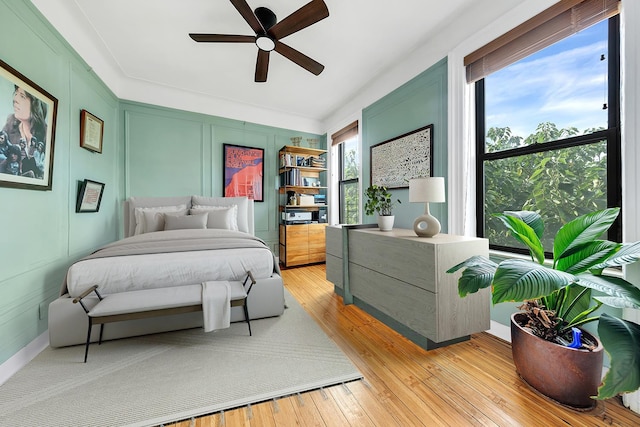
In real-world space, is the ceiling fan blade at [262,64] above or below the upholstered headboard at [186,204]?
above

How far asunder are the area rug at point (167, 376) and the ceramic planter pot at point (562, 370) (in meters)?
Result: 1.01

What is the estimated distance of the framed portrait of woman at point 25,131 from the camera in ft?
5.12

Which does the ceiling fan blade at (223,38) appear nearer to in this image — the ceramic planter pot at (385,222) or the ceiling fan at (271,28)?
the ceiling fan at (271,28)

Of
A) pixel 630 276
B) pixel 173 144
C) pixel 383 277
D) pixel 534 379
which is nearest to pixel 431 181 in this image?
pixel 383 277

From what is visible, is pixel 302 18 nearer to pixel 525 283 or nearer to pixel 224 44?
pixel 224 44

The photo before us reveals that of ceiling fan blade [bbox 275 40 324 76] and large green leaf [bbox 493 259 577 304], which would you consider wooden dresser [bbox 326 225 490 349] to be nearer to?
large green leaf [bbox 493 259 577 304]

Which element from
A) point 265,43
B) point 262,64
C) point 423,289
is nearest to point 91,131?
point 262,64

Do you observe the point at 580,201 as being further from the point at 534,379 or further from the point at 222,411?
the point at 222,411

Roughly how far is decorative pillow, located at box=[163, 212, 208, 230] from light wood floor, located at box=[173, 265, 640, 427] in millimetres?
2224

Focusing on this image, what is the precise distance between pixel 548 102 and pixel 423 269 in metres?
1.53

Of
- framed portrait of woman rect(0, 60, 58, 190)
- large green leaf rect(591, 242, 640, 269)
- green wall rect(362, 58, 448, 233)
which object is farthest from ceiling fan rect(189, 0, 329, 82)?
large green leaf rect(591, 242, 640, 269)

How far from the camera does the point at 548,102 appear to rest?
5.91 ft

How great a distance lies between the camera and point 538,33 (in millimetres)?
1778

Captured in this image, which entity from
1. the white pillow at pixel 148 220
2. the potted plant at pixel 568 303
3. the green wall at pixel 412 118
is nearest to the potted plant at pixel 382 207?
the green wall at pixel 412 118
